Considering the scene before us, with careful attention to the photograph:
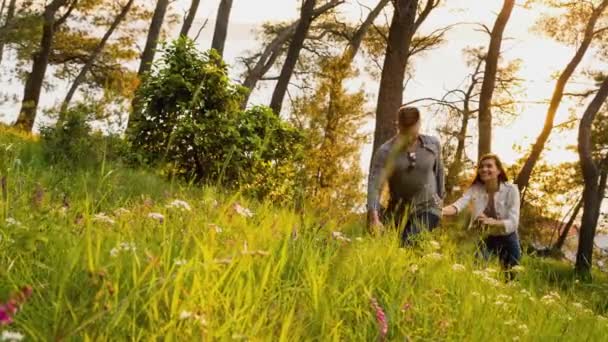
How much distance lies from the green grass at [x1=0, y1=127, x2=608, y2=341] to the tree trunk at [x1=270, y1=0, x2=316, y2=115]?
14087 mm

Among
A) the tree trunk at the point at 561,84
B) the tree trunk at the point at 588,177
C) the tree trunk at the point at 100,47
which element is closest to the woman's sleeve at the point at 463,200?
the tree trunk at the point at 588,177

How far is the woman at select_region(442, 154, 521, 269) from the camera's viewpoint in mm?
7043

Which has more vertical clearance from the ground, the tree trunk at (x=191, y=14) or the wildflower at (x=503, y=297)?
the tree trunk at (x=191, y=14)

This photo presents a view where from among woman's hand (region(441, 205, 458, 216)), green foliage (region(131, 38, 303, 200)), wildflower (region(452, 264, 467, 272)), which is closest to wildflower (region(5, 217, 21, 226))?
wildflower (region(452, 264, 467, 272))

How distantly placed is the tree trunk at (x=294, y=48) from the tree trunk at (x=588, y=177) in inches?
277

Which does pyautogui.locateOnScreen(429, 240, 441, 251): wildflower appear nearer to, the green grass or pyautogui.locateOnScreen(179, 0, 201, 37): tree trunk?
the green grass

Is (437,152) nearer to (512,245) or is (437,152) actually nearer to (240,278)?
(512,245)

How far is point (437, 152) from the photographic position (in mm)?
6641

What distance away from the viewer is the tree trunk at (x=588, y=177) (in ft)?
54.1

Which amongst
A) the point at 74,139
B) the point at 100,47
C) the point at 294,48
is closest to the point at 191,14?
the point at 100,47

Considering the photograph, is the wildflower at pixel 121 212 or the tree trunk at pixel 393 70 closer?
the wildflower at pixel 121 212

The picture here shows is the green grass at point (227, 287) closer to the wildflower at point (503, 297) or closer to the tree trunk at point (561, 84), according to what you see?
the wildflower at point (503, 297)

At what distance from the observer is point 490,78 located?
53.7 ft

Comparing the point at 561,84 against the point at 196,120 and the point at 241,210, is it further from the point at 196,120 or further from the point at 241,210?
the point at 241,210
